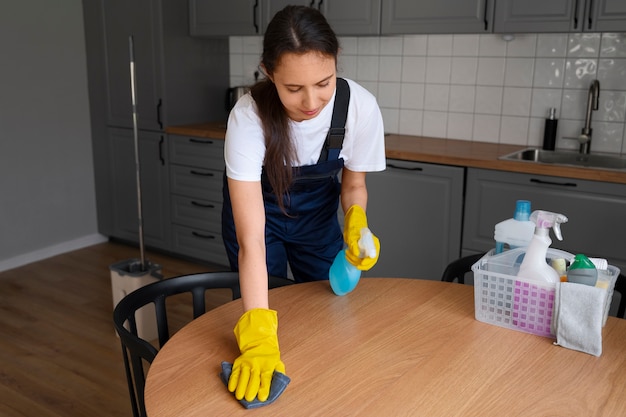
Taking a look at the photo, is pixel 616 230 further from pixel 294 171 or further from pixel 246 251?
pixel 246 251

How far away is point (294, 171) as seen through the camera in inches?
68.6

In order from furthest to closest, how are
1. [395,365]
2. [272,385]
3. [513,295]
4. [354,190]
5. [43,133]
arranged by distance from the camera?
[43,133] < [354,190] < [513,295] < [395,365] < [272,385]

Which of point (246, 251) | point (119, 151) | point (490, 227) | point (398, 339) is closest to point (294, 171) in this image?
point (246, 251)

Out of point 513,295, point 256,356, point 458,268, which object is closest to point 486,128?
point 458,268

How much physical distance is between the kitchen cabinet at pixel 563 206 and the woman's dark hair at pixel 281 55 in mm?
1419

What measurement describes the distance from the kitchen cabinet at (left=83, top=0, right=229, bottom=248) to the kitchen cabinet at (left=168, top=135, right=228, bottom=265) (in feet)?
0.30

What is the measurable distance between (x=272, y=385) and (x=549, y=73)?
8.28 feet

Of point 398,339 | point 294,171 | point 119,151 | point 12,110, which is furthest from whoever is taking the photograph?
point 119,151

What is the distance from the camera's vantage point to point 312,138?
67.1 inches

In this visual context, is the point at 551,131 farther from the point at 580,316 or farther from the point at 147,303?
the point at 147,303

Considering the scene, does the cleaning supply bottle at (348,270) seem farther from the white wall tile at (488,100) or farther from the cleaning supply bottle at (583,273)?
the white wall tile at (488,100)

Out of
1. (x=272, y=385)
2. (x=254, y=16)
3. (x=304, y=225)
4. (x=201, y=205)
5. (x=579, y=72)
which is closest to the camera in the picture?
(x=272, y=385)

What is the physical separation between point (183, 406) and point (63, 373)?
70.1 inches

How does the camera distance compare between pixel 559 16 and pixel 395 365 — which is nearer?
pixel 395 365
